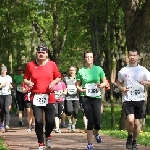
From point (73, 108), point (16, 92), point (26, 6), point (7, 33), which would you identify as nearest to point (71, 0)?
point (26, 6)

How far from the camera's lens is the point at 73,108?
684 inches

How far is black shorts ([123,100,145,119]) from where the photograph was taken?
10.7 meters

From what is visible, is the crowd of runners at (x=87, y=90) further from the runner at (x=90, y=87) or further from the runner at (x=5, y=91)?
the runner at (x=5, y=91)

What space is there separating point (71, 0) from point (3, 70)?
36.1 ft

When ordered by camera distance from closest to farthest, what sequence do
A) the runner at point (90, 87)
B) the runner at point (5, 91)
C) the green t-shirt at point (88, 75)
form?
the runner at point (90, 87) → the green t-shirt at point (88, 75) → the runner at point (5, 91)

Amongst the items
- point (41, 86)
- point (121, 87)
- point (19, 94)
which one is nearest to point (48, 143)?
point (41, 86)

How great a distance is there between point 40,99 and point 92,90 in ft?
4.34

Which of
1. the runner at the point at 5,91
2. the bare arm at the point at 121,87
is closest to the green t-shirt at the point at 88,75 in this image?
the bare arm at the point at 121,87

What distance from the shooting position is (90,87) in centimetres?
1110

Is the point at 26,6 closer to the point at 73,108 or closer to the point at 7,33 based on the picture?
the point at 7,33

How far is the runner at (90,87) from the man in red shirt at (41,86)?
34.3 inches

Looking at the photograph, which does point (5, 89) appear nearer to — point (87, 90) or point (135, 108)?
point (87, 90)

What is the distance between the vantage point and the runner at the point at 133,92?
10.6 meters

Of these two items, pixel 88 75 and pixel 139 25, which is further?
pixel 139 25
